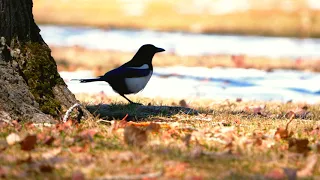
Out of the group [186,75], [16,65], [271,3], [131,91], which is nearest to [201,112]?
[131,91]

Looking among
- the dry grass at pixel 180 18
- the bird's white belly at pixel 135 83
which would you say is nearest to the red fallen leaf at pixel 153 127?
the bird's white belly at pixel 135 83

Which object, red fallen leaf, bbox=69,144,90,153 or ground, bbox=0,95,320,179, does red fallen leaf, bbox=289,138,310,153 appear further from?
red fallen leaf, bbox=69,144,90,153

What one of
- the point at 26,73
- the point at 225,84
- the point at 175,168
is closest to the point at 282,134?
the point at 175,168

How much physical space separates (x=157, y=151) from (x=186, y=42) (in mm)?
19146

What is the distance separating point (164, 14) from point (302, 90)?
24.5m

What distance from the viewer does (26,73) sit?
5.79m

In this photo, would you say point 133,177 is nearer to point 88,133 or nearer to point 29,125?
point 88,133

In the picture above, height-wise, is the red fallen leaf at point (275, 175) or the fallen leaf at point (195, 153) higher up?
the fallen leaf at point (195, 153)

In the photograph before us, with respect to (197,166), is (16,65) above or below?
above

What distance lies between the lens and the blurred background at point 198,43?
11477mm

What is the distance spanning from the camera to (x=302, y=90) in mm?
11281

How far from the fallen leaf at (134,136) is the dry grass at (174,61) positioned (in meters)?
8.86

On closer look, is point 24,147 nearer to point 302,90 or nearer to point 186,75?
point 302,90

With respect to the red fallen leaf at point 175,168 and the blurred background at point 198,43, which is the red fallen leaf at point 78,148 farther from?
the blurred background at point 198,43
